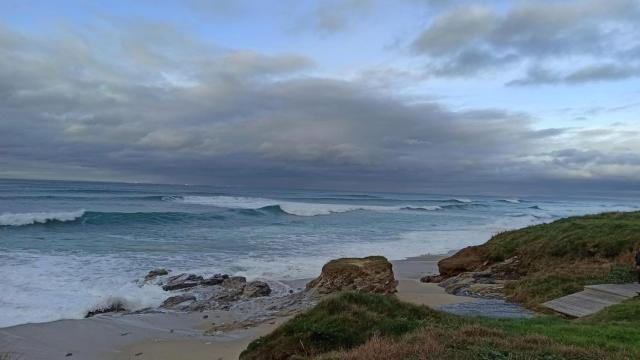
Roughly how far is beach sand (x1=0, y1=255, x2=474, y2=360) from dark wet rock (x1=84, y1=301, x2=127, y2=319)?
54cm

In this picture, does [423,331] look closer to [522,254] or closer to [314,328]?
[314,328]

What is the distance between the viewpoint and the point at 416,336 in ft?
22.4

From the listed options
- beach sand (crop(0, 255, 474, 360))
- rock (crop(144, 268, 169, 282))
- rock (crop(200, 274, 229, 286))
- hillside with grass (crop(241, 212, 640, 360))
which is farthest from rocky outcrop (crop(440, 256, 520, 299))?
rock (crop(144, 268, 169, 282))

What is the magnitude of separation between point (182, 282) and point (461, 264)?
34.4 feet

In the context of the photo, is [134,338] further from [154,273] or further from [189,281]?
[154,273]

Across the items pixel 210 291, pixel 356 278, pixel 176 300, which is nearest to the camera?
pixel 356 278

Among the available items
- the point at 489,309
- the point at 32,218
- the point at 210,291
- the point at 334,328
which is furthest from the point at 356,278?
the point at 32,218

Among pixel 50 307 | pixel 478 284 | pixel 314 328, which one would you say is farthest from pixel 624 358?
pixel 50 307

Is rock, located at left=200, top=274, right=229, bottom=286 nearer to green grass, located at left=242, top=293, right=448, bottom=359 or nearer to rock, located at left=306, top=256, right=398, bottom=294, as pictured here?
rock, located at left=306, top=256, right=398, bottom=294

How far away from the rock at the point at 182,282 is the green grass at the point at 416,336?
981 centimetres

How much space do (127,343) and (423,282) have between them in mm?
11692

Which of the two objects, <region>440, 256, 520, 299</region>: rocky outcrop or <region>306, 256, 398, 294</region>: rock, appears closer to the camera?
<region>306, 256, 398, 294</region>: rock

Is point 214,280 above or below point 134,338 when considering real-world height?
above

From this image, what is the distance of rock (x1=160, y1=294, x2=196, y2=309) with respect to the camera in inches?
599
